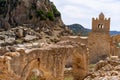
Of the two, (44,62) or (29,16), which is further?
(29,16)

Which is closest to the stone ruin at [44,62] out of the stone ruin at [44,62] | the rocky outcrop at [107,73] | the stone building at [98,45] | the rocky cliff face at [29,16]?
the stone ruin at [44,62]

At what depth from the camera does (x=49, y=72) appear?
19875mm

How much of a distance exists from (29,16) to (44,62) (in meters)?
39.0

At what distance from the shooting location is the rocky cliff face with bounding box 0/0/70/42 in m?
56.2

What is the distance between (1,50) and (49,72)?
3213 millimetres

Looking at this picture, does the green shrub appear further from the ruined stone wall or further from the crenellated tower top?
the ruined stone wall

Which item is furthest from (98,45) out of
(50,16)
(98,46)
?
(50,16)

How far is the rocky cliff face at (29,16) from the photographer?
56.2 metres

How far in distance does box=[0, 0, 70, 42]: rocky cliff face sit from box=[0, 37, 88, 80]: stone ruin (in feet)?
98.2

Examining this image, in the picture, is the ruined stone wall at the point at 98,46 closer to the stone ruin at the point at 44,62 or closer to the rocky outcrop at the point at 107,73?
the stone ruin at the point at 44,62

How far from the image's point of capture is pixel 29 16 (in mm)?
57344

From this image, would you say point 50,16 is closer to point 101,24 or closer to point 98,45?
point 101,24

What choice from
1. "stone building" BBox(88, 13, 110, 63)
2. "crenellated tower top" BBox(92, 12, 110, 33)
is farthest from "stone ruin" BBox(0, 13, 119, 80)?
"crenellated tower top" BBox(92, 12, 110, 33)

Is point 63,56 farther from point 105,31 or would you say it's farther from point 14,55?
point 105,31
